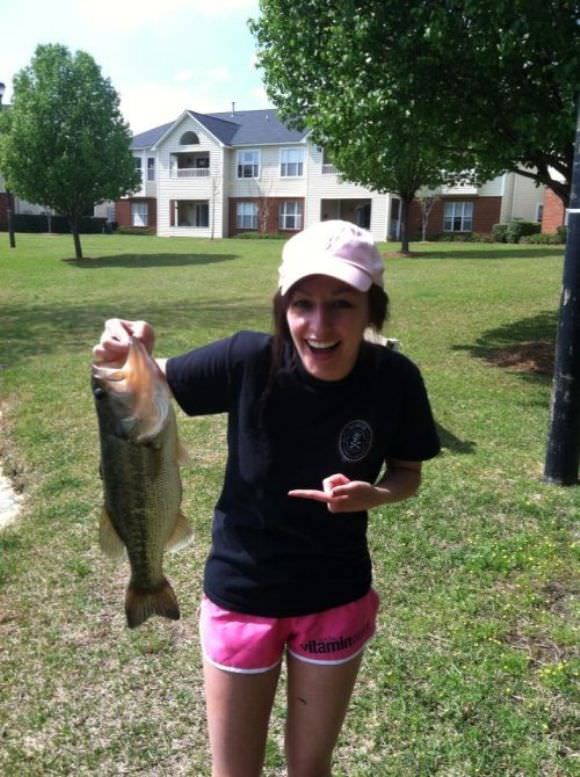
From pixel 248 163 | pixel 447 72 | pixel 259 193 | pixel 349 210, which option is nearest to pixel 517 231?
pixel 349 210

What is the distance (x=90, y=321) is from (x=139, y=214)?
4142 centimetres

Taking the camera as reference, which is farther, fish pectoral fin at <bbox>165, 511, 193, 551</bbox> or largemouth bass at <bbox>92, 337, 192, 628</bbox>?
fish pectoral fin at <bbox>165, 511, 193, 551</bbox>

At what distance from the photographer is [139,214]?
5269 cm

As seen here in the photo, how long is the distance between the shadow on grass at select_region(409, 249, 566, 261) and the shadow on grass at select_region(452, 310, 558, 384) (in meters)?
13.5

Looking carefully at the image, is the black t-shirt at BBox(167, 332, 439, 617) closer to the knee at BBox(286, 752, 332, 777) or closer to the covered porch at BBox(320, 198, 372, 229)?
the knee at BBox(286, 752, 332, 777)

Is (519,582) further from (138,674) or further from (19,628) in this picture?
(19,628)

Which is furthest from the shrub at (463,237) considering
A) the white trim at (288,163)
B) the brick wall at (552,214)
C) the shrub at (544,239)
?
the white trim at (288,163)

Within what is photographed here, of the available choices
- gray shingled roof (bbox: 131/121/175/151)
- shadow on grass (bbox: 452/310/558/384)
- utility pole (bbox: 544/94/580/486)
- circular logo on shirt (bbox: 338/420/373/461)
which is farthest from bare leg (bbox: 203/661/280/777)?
gray shingled roof (bbox: 131/121/175/151)

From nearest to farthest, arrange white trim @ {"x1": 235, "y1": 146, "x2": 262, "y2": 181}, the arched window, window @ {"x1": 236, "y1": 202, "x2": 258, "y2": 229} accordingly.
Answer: white trim @ {"x1": 235, "y1": 146, "x2": 262, "y2": 181} < window @ {"x1": 236, "y1": 202, "x2": 258, "y2": 229} < the arched window

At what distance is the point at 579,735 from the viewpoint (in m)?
3.01

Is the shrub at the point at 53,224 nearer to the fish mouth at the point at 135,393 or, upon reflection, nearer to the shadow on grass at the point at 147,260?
the shadow on grass at the point at 147,260

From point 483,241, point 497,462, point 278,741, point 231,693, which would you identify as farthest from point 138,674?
point 483,241

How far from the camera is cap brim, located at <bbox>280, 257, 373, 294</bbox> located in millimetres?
1885

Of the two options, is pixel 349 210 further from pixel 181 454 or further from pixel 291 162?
pixel 181 454
